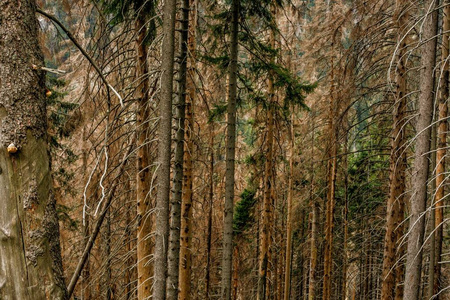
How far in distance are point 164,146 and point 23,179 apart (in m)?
1.98

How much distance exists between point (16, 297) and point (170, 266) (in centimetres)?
345

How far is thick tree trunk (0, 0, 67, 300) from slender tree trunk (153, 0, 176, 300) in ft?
6.03

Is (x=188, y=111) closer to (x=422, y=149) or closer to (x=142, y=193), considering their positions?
(x=142, y=193)

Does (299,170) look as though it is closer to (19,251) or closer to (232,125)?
(232,125)

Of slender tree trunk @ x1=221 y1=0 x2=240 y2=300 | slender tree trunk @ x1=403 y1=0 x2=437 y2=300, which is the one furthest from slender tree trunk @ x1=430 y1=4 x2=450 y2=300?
slender tree trunk @ x1=221 y1=0 x2=240 y2=300

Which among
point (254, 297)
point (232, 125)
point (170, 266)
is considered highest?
point (232, 125)

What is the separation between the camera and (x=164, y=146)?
3.73 metres

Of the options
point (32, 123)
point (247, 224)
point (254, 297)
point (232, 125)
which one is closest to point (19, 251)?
point (32, 123)

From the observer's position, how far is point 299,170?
47.6 ft

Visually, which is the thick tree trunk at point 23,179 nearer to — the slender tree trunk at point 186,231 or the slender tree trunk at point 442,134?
the slender tree trunk at point 442,134

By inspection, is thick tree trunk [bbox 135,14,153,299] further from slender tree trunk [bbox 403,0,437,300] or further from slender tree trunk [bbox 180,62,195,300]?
slender tree trunk [bbox 403,0,437,300]

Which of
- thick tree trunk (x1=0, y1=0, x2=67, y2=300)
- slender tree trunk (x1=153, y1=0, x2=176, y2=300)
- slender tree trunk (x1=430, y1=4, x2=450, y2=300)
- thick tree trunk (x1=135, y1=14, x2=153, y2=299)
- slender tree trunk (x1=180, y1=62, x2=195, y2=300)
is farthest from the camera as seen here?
slender tree trunk (x1=180, y1=62, x2=195, y2=300)

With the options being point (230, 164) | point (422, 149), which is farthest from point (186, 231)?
point (422, 149)

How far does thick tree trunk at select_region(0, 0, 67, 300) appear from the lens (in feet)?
5.82
